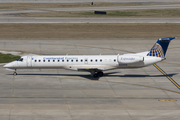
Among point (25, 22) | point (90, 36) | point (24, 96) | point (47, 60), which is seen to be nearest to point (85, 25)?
point (90, 36)

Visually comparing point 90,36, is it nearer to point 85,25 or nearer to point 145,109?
point 85,25

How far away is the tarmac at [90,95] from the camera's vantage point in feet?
110

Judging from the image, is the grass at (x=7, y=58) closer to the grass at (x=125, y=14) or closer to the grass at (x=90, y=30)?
the grass at (x=90, y=30)

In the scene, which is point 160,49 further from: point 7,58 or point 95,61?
point 7,58

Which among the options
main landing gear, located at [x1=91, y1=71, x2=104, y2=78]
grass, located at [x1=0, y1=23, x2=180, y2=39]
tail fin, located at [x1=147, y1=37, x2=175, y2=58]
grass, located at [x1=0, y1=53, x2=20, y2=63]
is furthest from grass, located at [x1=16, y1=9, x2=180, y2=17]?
tail fin, located at [x1=147, y1=37, x2=175, y2=58]

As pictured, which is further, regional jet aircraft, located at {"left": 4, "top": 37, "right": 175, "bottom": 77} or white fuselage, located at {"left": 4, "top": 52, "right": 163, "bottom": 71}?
white fuselage, located at {"left": 4, "top": 52, "right": 163, "bottom": 71}

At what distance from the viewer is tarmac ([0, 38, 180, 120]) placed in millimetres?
33500

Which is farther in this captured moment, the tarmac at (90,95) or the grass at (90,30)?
the grass at (90,30)

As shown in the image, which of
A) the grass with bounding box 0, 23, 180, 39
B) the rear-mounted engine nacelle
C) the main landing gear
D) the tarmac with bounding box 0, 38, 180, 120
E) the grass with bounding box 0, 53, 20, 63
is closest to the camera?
the tarmac with bounding box 0, 38, 180, 120

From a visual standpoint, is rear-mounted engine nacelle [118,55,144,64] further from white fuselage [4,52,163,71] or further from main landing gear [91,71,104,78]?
main landing gear [91,71,104,78]

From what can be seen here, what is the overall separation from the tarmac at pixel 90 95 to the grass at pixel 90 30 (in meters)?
19.8

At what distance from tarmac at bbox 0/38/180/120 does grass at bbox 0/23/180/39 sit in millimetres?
19823

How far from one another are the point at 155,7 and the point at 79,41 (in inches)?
2048

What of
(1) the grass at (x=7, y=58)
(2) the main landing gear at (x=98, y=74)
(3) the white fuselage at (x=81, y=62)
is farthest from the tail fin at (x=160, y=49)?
(1) the grass at (x=7, y=58)
